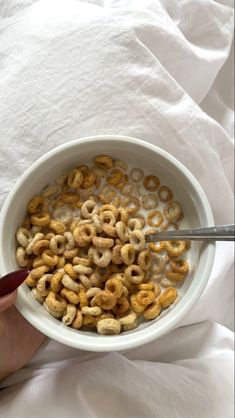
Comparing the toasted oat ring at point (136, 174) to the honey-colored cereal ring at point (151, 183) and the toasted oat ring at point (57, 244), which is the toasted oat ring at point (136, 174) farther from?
the toasted oat ring at point (57, 244)

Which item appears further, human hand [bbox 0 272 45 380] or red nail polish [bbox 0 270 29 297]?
human hand [bbox 0 272 45 380]

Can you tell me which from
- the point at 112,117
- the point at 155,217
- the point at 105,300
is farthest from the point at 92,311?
the point at 112,117

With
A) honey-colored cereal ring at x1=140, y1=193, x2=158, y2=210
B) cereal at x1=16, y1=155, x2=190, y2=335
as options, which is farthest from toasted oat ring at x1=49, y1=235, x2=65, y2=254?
honey-colored cereal ring at x1=140, y1=193, x2=158, y2=210

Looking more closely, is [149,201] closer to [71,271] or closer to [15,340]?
[71,271]

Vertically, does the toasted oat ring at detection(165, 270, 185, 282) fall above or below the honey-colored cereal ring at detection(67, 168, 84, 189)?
below

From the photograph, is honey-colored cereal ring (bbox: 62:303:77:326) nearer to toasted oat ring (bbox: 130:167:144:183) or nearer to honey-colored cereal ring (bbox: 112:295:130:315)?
honey-colored cereal ring (bbox: 112:295:130:315)

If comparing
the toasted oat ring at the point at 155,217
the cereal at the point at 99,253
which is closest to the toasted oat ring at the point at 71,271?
the cereal at the point at 99,253

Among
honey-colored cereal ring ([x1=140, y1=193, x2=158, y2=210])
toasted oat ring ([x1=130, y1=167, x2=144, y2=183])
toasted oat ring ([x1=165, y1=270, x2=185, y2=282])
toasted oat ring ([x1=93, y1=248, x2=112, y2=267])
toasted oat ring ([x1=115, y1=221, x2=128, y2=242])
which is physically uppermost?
toasted oat ring ([x1=130, y1=167, x2=144, y2=183])

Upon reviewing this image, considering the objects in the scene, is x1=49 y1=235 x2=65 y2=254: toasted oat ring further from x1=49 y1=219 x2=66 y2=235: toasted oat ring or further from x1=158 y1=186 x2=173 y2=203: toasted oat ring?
x1=158 y1=186 x2=173 y2=203: toasted oat ring
